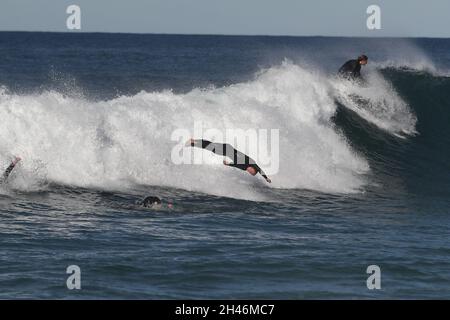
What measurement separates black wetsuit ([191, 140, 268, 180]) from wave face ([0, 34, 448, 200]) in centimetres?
38

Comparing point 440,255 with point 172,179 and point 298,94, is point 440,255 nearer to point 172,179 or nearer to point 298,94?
point 172,179

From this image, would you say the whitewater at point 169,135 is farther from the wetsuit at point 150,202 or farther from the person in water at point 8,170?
the wetsuit at point 150,202

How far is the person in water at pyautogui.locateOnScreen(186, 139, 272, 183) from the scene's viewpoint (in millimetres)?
17688

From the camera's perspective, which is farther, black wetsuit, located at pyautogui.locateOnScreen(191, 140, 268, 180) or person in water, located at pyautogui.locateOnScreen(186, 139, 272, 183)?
black wetsuit, located at pyautogui.locateOnScreen(191, 140, 268, 180)

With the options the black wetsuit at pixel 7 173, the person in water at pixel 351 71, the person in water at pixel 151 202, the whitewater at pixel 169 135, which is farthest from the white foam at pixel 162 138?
the person in water at pixel 351 71

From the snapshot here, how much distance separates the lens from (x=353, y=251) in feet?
42.2

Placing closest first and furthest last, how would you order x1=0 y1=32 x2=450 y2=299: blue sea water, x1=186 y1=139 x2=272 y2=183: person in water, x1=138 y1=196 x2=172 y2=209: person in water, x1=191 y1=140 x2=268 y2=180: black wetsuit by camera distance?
x1=0 y1=32 x2=450 y2=299: blue sea water < x1=138 y1=196 x2=172 y2=209: person in water < x1=186 y1=139 x2=272 y2=183: person in water < x1=191 y1=140 x2=268 y2=180: black wetsuit

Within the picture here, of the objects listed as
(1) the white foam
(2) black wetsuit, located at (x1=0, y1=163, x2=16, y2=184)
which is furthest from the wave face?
(2) black wetsuit, located at (x1=0, y1=163, x2=16, y2=184)

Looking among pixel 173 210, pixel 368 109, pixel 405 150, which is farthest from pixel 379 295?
pixel 368 109

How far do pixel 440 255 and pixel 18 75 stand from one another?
126 feet

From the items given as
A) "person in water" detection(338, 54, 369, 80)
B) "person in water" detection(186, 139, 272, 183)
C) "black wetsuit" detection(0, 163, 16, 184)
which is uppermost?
"person in water" detection(338, 54, 369, 80)

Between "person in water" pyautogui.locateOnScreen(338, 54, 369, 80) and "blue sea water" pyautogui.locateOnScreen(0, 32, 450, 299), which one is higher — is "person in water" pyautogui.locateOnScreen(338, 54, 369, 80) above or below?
above

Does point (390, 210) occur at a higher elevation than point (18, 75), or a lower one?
lower

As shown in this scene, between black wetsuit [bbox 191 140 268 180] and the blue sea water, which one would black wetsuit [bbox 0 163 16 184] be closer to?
the blue sea water
